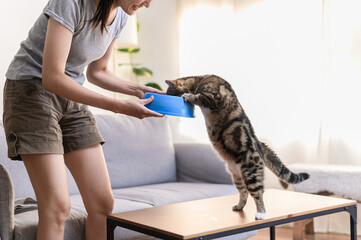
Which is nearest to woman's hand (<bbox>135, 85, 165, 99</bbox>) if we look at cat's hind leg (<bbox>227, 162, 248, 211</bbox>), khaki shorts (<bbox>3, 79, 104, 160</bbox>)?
khaki shorts (<bbox>3, 79, 104, 160</bbox>)

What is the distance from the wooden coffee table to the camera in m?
1.80

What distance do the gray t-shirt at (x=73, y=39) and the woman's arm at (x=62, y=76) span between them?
38 millimetres

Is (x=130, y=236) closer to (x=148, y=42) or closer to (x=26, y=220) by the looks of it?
(x=26, y=220)

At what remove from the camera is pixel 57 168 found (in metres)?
1.79

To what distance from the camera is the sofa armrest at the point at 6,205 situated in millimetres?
2021

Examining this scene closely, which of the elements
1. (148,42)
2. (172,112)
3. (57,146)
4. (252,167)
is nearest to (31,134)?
(57,146)

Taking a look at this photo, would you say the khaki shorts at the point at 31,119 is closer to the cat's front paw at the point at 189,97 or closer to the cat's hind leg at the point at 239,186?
the cat's front paw at the point at 189,97

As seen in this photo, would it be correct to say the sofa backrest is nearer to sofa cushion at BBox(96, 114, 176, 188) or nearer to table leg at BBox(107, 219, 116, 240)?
sofa cushion at BBox(96, 114, 176, 188)

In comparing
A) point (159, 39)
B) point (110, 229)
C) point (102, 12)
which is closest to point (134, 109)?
point (102, 12)

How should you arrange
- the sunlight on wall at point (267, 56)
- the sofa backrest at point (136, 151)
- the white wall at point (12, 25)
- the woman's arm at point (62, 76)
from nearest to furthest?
the woman's arm at point (62, 76) → the sofa backrest at point (136, 151) → the white wall at point (12, 25) → the sunlight on wall at point (267, 56)

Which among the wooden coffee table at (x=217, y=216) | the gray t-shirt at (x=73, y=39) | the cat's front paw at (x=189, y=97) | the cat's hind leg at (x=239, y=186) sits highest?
the gray t-shirt at (x=73, y=39)

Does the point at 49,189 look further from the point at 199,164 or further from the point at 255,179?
the point at 199,164

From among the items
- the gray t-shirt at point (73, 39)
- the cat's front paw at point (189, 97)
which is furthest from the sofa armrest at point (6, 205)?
the cat's front paw at point (189, 97)

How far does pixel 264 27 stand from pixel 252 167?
2376 mm
